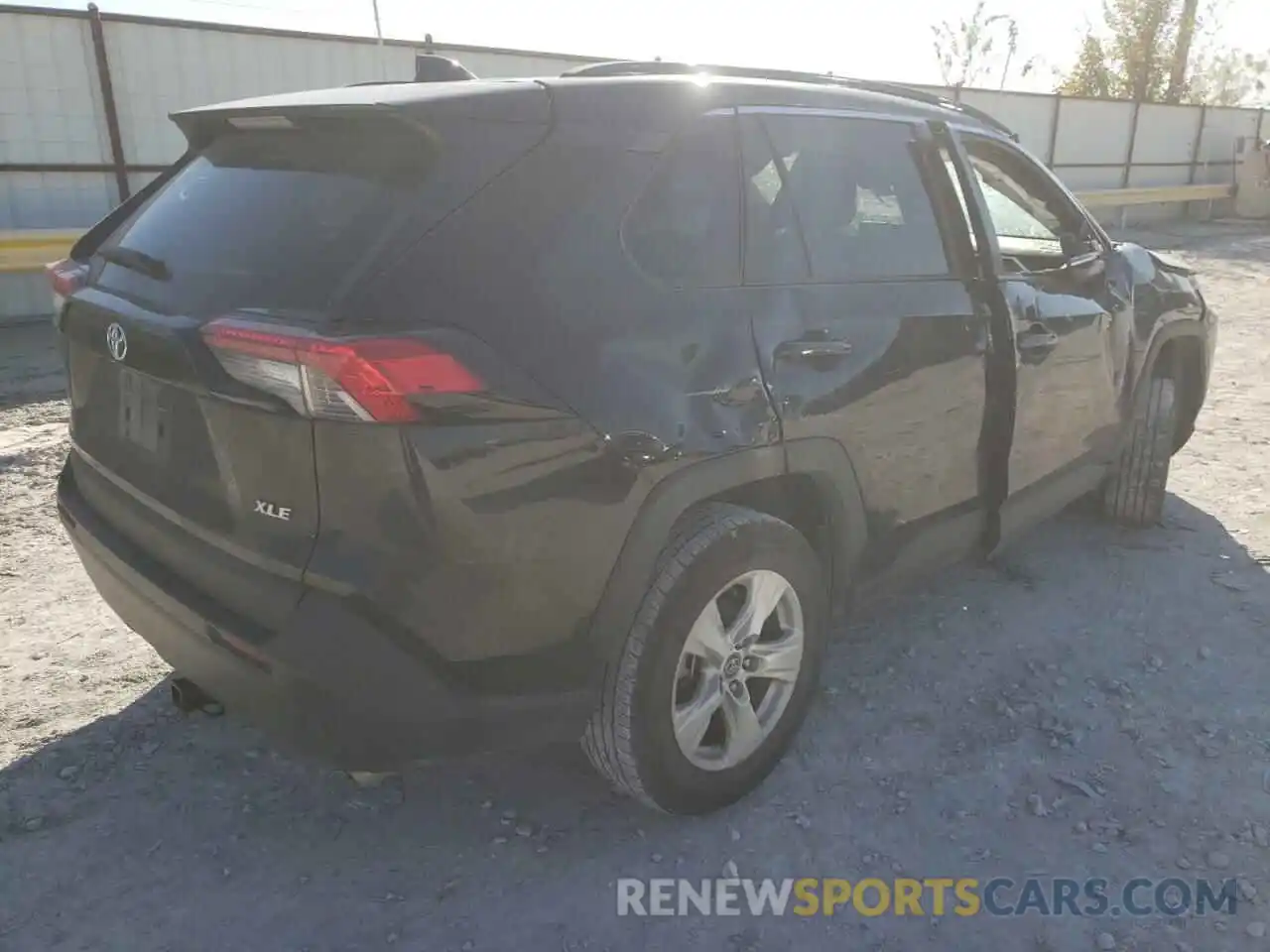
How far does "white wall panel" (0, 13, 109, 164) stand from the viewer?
8797mm

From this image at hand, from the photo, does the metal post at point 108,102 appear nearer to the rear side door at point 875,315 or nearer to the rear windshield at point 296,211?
the rear windshield at point 296,211

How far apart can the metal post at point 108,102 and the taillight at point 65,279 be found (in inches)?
301

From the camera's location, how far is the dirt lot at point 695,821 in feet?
7.45

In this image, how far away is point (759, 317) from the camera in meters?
2.44

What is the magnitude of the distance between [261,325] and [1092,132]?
21540mm

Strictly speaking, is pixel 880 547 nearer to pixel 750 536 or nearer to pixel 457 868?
pixel 750 536

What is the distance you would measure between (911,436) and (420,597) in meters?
1.63

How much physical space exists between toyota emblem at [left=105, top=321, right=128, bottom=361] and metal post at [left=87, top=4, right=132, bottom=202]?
822 centimetres

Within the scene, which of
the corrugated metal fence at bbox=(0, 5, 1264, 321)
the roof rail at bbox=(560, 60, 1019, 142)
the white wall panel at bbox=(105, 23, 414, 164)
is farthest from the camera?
the white wall panel at bbox=(105, 23, 414, 164)

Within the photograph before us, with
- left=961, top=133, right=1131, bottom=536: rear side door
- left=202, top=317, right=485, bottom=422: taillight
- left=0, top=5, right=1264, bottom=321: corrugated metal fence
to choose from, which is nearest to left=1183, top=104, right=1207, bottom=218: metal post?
left=0, top=5, right=1264, bottom=321: corrugated metal fence

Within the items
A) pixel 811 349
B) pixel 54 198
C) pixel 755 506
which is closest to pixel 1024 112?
pixel 54 198

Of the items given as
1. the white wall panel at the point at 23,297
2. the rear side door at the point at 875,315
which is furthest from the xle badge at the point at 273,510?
the white wall panel at the point at 23,297

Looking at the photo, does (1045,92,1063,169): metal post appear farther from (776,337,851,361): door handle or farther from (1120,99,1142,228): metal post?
(776,337,851,361): door handle

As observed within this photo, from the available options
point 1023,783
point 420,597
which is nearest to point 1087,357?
point 1023,783
